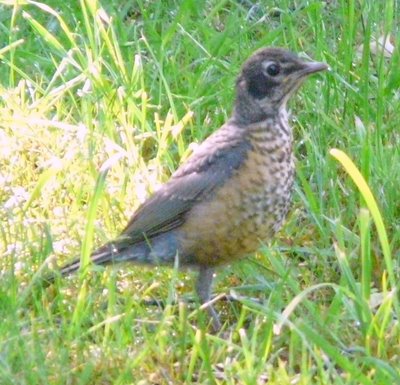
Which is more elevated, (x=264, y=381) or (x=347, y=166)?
(x=347, y=166)

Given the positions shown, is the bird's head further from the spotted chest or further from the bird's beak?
the spotted chest

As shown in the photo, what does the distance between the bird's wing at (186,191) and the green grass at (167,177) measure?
0.20 m

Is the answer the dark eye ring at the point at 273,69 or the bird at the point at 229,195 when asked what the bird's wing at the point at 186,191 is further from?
the dark eye ring at the point at 273,69

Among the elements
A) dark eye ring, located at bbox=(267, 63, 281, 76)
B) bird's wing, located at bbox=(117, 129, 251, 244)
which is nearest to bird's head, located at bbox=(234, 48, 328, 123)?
dark eye ring, located at bbox=(267, 63, 281, 76)

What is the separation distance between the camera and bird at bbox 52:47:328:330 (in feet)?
17.3

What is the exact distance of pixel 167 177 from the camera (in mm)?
6156

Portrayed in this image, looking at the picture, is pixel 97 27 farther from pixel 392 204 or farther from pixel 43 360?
pixel 43 360

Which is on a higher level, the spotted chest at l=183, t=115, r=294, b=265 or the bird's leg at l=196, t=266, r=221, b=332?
the spotted chest at l=183, t=115, r=294, b=265

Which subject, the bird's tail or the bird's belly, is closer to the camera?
the bird's belly

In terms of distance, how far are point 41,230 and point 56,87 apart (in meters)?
1.57

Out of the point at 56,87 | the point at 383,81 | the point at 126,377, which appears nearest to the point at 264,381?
the point at 126,377

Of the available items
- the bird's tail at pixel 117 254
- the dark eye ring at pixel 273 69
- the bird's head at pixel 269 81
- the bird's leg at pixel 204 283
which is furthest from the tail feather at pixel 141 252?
the dark eye ring at pixel 273 69

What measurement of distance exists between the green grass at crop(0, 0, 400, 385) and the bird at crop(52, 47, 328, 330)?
0.37ft

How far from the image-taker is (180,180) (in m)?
5.52
